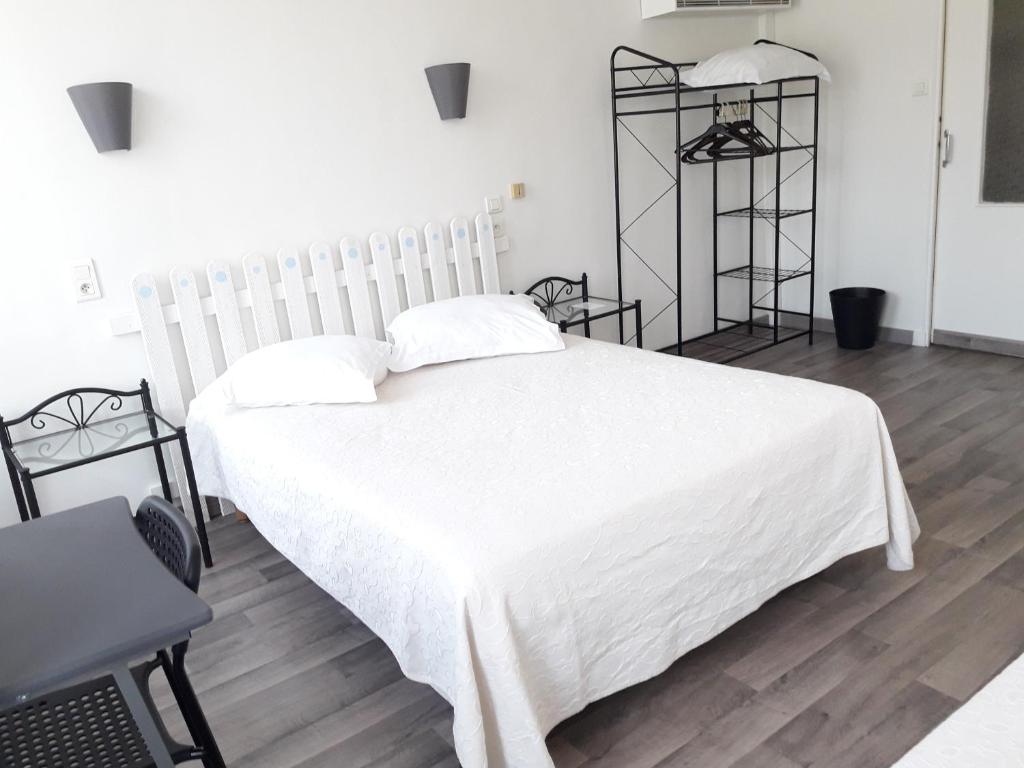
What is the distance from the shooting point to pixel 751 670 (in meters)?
2.18

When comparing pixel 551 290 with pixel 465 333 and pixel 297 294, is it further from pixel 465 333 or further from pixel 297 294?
pixel 297 294

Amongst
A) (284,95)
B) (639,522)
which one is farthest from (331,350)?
(639,522)

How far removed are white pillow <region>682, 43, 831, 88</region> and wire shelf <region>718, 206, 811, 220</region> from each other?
721mm

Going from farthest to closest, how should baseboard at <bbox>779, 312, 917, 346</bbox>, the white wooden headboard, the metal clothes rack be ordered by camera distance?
1. baseboard at <bbox>779, 312, 917, 346</bbox>
2. the metal clothes rack
3. the white wooden headboard

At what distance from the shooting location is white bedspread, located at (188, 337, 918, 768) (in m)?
1.79

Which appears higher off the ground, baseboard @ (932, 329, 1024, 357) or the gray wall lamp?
the gray wall lamp

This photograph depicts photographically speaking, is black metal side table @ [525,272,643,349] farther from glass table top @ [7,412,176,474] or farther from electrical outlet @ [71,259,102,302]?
electrical outlet @ [71,259,102,302]

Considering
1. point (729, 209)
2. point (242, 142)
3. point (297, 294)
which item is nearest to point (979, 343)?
point (729, 209)

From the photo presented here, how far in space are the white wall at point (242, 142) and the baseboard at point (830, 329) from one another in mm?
1930

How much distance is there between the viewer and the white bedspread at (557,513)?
1786mm

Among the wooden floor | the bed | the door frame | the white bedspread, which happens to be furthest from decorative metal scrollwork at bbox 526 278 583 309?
the door frame

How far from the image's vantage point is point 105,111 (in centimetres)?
284

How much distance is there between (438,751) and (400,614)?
1.14 feet

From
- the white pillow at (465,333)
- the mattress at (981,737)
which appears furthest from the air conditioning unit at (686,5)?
the mattress at (981,737)
